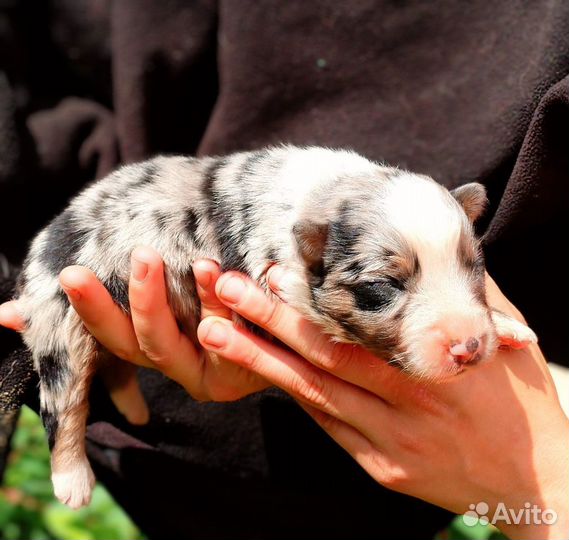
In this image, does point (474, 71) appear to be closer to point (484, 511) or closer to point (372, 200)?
point (372, 200)

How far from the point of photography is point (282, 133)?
Result: 3322 millimetres

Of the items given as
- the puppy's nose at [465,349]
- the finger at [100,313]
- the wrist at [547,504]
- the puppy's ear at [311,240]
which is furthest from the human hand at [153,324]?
the wrist at [547,504]

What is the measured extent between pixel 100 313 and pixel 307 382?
0.76 metres

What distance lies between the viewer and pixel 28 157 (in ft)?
10.9

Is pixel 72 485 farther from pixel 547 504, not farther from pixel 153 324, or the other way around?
pixel 547 504

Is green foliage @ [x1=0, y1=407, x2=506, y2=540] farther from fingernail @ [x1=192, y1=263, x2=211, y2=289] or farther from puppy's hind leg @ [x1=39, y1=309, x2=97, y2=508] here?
fingernail @ [x1=192, y1=263, x2=211, y2=289]

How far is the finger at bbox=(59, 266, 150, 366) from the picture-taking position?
87.7 inches

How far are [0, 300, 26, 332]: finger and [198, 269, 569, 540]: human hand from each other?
0.68 meters

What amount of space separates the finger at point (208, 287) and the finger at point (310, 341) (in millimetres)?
40

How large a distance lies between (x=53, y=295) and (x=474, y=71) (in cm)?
201

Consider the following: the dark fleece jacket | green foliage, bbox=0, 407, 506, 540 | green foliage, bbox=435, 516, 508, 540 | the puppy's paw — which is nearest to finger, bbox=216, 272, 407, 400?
the dark fleece jacket

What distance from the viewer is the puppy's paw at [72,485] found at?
258cm

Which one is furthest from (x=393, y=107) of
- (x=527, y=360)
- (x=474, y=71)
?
(x=527, y=360)

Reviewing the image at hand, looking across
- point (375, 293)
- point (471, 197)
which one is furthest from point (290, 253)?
point (471, 197)
